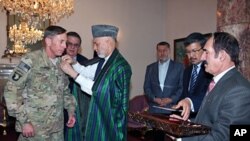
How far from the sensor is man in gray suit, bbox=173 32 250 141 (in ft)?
5.31

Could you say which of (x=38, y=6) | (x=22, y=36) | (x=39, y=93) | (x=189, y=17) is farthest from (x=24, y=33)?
(x=39, y=93)

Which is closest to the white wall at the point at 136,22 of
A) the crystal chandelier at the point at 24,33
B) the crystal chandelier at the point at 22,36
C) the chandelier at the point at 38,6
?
the crystal chandelier at the point at 22,36

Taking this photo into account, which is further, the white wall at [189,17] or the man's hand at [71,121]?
the white wall at [189,17]

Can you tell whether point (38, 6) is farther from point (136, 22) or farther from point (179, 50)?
point (179, 50)

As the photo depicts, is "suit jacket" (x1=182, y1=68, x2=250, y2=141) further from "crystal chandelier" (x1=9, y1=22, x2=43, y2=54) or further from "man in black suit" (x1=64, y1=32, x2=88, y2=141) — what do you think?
"crystal chandelier" (x1=9, y1=22, x2=43, y2=54)

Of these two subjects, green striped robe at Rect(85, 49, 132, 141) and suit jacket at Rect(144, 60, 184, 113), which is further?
suit jacket at Rect(144, 60, 184, 113)

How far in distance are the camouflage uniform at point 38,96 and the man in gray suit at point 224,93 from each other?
1354 millimetres

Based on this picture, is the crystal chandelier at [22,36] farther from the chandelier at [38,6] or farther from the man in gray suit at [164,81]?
the man in gray suit at [164,81]

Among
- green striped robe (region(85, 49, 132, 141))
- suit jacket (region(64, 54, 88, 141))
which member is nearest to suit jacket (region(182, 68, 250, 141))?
green striped robe (region(85, 49, 132, 141))

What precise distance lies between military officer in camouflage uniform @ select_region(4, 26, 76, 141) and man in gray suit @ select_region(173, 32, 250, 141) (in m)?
1.36

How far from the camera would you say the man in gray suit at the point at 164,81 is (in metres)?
4.40

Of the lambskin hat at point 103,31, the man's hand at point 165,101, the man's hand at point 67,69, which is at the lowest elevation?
the man's hand at point 165,101

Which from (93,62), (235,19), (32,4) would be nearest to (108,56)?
(93,62)

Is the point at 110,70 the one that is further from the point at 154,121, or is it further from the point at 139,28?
the point at 139,28
